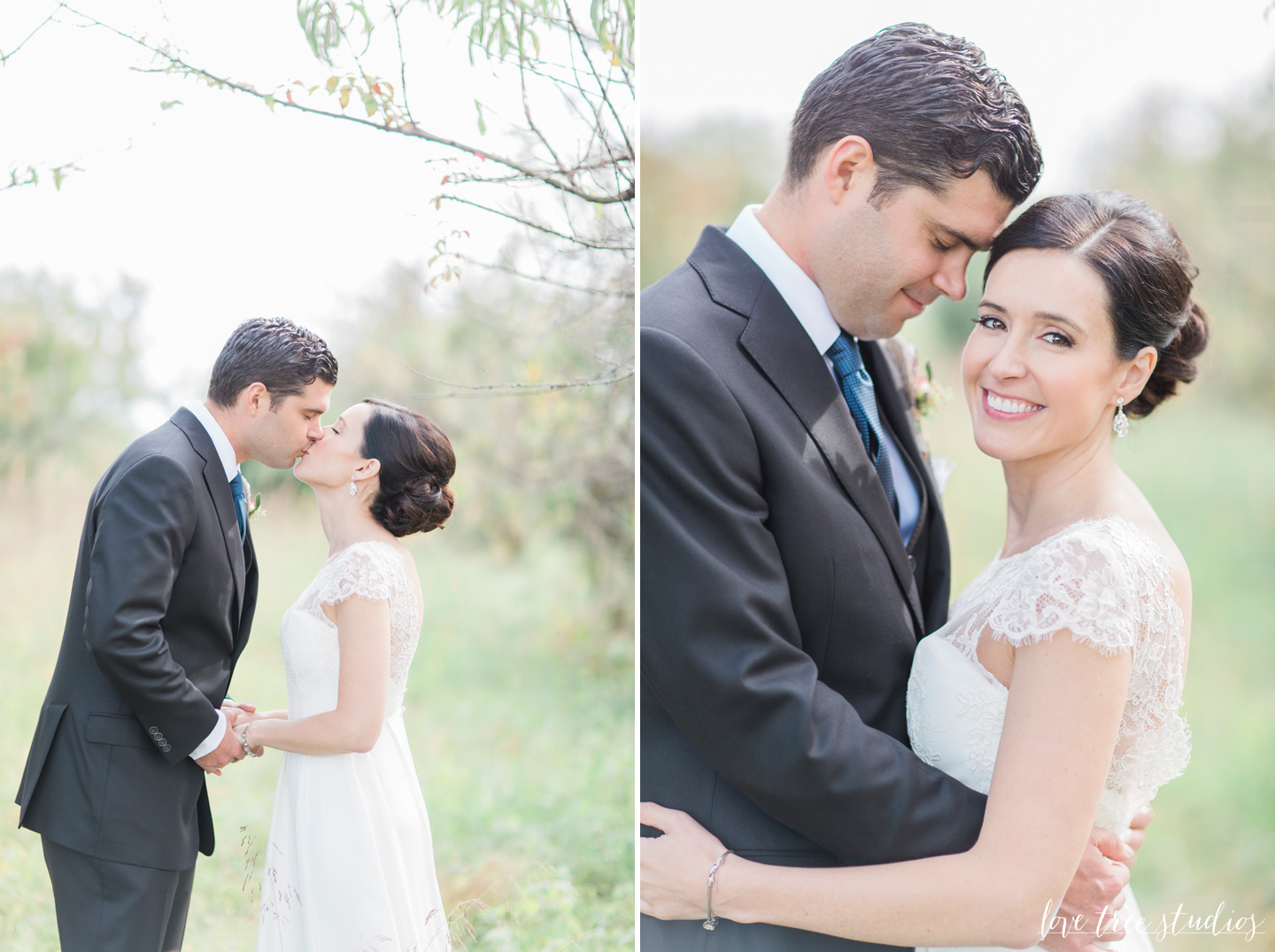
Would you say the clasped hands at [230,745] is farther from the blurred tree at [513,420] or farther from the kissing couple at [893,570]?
the blurred tree at [513,420]

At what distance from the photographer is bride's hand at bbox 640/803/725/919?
6.03 ft

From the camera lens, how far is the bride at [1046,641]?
1.70 metres

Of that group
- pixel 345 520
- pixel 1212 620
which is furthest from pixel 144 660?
pixel 1212 620

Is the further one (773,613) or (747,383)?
(747,383)

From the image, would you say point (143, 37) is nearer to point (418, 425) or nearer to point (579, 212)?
point (418, 425)

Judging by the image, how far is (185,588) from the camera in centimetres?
206

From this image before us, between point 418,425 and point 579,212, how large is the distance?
157 centimetres

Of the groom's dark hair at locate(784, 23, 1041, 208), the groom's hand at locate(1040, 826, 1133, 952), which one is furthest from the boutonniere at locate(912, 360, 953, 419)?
the groom's hand at locate(1040, 826, 1133, 952)

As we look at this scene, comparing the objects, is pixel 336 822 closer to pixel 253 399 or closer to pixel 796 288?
pixel 253 399

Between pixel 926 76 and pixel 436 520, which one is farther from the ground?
pixel 926 76

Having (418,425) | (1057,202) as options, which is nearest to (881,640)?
(1057,202)

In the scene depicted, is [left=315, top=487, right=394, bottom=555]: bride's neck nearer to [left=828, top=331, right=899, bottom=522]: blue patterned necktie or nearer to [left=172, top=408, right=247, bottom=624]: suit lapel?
[left=172, top=408, right=247, bottom=624]: suit lapel

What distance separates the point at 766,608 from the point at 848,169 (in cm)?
101

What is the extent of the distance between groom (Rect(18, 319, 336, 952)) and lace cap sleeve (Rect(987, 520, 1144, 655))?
5.35ft
